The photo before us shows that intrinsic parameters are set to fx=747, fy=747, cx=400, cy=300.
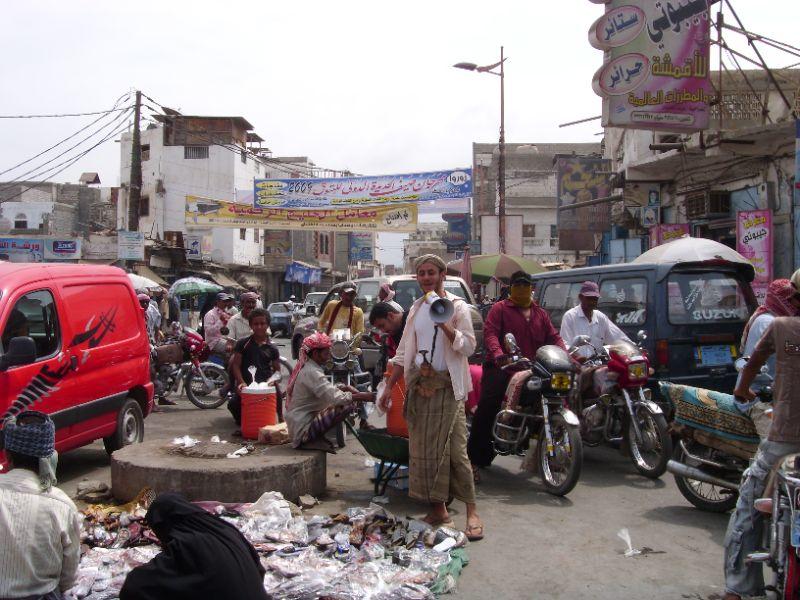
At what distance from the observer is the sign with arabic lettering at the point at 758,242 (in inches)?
483

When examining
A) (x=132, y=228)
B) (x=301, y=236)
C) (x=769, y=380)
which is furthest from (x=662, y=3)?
(x=301, y=236)

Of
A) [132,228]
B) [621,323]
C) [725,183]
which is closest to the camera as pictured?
[621,323]

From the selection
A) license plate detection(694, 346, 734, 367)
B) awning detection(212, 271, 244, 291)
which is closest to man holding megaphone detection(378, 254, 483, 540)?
license plate detection(694, 346, 734, 367)

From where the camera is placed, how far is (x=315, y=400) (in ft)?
19.1

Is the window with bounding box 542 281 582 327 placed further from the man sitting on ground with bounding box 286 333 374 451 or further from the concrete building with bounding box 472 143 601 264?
the concrete building with bounding box 472 143 601 264

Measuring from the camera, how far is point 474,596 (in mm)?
4027

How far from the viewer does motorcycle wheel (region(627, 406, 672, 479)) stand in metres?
6.14

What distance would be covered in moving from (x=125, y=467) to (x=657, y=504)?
3.98 m

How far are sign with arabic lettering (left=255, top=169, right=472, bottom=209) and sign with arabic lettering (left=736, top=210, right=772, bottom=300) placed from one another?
32.5ft

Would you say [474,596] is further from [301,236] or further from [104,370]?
[301,236]

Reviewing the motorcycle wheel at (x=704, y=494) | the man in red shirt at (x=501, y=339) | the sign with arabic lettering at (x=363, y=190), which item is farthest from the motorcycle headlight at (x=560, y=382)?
the sign with arabic lettering at (x=363, y=190)

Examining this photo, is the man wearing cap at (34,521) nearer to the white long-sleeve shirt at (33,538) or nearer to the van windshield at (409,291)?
the white long-sleeve shirt at (33,538)

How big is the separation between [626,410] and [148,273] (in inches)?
1094

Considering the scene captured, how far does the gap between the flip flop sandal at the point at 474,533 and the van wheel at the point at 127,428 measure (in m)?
3.58
